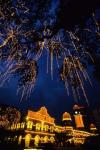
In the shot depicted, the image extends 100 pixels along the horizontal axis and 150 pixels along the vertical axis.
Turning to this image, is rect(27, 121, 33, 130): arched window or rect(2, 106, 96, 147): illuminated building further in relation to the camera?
rect(27, 121, 33, 130): arched window

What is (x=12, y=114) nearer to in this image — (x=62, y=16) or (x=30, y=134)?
(x=30, y=134)

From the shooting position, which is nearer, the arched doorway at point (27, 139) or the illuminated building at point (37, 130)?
the arched doorway at point (27, 139)

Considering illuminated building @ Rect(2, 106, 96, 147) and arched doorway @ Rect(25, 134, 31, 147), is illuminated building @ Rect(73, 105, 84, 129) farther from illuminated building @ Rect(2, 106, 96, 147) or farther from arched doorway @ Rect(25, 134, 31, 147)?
arched doorway @ Rect(25, 134, 31, 147)

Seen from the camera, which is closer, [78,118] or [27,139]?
[27,139]

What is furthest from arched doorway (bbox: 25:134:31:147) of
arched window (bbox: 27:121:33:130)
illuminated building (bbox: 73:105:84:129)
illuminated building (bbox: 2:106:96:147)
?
illuminated building (bbox: 73:105:84:129)

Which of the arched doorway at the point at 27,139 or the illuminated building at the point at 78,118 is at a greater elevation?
the illuminated building at the point at 78,118

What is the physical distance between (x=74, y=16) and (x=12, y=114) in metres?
28.5

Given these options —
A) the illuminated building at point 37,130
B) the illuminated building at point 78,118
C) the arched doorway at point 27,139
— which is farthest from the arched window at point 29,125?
the illuminated building at point 78,118

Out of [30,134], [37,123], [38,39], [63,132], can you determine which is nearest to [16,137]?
[30,134]

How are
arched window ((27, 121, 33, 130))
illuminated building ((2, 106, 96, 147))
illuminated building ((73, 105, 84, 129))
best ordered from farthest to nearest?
illuminated building ((73, 105, 84, 129)) < arched window ((27, 121, 33, 130)) < illuminated building ((2, 106, 96, 147))

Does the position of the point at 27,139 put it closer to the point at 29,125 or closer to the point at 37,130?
the point at 29,125

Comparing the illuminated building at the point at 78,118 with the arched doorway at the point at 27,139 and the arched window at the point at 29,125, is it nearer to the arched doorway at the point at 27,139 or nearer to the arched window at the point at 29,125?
the arched window at the point at 29,125

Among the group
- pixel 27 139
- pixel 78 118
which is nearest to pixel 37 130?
pixel 27 139

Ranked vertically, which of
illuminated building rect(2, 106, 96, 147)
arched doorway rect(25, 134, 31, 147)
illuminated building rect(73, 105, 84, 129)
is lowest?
arched doorway rect(25, 134, 31, 147)
